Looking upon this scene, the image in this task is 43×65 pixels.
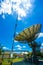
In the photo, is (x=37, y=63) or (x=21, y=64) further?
(x=21, y=64)

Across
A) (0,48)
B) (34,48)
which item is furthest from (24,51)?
(34,48)

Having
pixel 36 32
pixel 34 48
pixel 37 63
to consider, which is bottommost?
pixel 37 63

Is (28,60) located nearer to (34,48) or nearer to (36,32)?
(34,48)

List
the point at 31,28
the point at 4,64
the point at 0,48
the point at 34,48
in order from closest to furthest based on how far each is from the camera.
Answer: the point at 31,28
the point at 34,48
the point at 4,64
the point at 0,48

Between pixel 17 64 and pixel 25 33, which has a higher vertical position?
pixel 25 33

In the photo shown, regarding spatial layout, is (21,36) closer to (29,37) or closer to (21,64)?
(29,37)

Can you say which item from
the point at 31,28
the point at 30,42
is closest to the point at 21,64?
the point at 30,42

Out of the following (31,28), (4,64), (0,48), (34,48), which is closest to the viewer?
(31,28)
